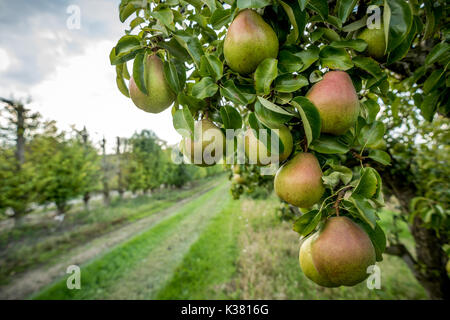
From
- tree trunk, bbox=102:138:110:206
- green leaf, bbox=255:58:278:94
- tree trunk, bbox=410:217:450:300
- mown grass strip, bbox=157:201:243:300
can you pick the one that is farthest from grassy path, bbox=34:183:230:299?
tree trunk, bbox=102:138:110:206

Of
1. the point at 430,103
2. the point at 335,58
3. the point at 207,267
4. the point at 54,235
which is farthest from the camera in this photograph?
the point at 54,235

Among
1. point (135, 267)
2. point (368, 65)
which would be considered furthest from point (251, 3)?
point (135, 267)

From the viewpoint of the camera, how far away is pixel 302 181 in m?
0.71

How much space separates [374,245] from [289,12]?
2.43 ft

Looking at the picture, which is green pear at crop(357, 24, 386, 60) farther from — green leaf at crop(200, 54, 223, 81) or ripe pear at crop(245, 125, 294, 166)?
green leaf at crop(200, 54, 223, 81)

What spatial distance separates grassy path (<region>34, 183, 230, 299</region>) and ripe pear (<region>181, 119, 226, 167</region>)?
4.82 metres

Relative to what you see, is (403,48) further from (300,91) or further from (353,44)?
(300,91)

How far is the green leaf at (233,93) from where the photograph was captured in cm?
69

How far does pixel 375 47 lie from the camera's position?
0.72 meters

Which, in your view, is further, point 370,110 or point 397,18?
point 370,110

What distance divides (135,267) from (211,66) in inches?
259

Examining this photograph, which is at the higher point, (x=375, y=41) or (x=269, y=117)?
(x=375, y=41)
